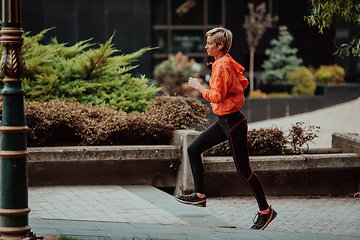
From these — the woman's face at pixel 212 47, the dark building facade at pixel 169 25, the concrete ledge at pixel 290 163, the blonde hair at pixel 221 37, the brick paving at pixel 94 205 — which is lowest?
the brick paving at pixel 94 205

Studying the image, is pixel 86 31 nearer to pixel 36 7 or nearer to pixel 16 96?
pixel 36 7

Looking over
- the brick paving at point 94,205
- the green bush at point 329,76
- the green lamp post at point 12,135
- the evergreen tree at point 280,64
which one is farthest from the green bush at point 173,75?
the green lamp post at point 12,135

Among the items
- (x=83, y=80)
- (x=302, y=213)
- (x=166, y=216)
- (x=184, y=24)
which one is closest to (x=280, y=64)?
(x=184, y=24)

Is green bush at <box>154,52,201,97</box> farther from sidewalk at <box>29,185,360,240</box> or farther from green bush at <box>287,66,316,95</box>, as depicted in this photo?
sidewalk at <box>29,185,360,240</box>

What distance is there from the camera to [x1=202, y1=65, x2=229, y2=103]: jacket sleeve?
16.0 ft

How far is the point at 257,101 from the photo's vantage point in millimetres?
18031

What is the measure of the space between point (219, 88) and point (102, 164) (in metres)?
2.82

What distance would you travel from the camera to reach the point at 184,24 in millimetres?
23734

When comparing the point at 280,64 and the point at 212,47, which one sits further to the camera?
the point at 280,64

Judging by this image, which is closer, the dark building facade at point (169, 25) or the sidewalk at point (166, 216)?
the sidewalk at point (166, 216)

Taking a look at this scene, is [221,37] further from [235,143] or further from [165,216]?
[165,216]

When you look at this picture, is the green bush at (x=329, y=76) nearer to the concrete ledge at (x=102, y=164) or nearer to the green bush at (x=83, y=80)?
the green bush at (x=83, y=80)

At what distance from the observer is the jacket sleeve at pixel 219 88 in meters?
4.87

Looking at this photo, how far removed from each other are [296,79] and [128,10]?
304 inches
